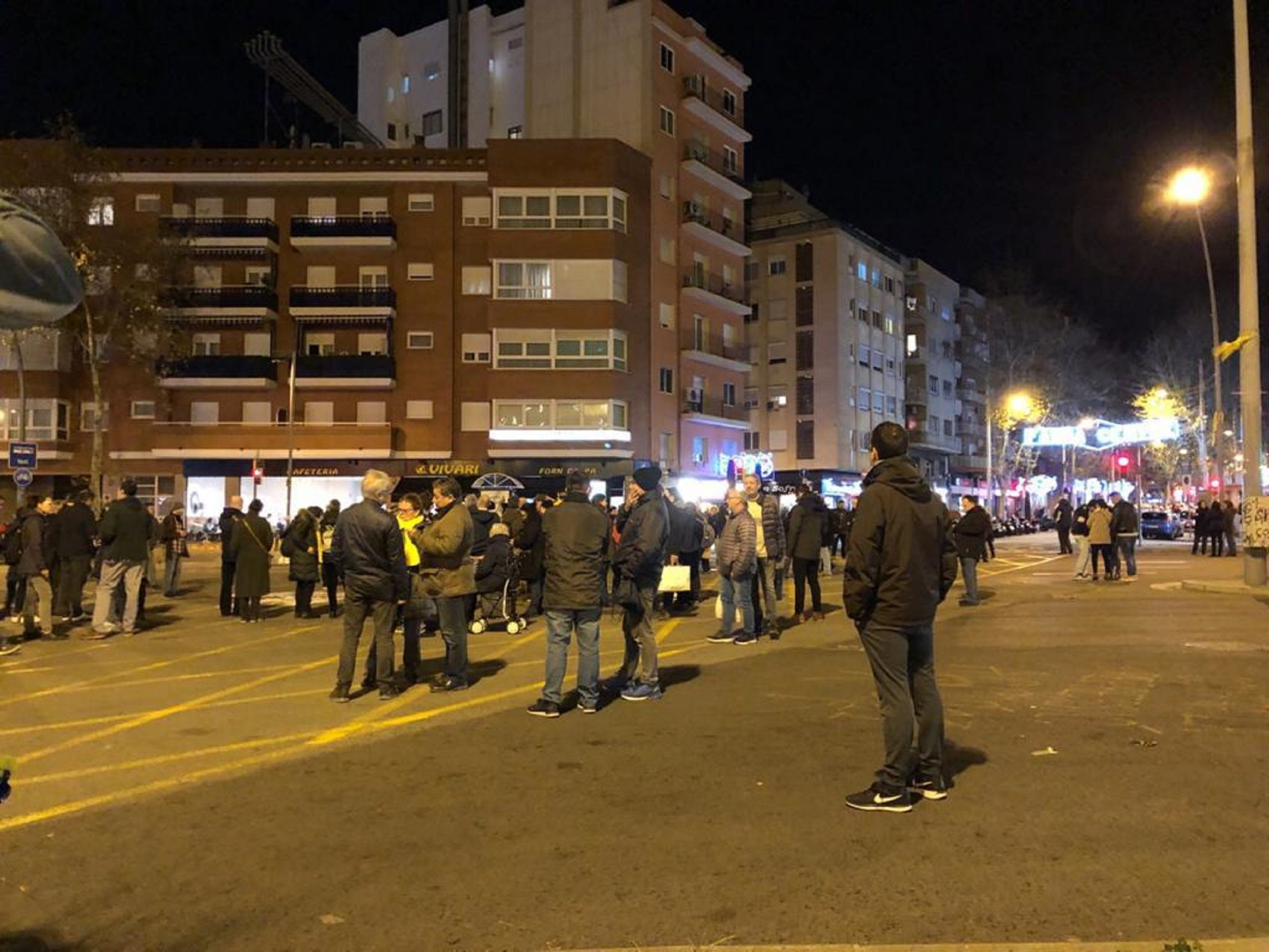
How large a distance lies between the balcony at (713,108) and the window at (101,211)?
81.2 ft

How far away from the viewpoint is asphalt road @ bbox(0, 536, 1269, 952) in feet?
12.5

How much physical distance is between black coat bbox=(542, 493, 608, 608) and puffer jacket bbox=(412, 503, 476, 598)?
114 cm

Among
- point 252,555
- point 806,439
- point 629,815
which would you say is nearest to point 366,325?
point 806,439

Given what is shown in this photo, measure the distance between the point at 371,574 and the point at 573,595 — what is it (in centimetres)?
182

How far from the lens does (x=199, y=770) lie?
19.9 ft

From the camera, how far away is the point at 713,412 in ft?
152

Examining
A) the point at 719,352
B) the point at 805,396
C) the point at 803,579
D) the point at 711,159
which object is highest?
the point at 711,159

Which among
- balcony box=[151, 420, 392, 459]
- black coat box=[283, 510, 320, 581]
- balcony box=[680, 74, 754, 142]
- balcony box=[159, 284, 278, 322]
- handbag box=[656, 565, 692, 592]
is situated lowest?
handbag box=[656, 565, 692, 592]

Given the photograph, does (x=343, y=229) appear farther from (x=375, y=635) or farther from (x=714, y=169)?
(x=375, y=635)

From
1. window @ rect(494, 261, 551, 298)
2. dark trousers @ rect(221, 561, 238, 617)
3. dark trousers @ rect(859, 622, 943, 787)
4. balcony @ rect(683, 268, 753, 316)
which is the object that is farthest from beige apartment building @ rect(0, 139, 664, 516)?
dark trousers @ rect(859, 622, 943, 787)

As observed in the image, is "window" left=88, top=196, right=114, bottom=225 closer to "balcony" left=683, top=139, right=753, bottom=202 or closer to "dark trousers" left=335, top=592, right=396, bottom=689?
"balcony" left=683, top=139, right=753, bottom=202

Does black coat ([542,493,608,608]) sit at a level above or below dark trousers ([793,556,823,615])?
above

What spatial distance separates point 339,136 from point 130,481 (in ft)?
169

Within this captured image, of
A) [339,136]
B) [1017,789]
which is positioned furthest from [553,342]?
[1017,789]
